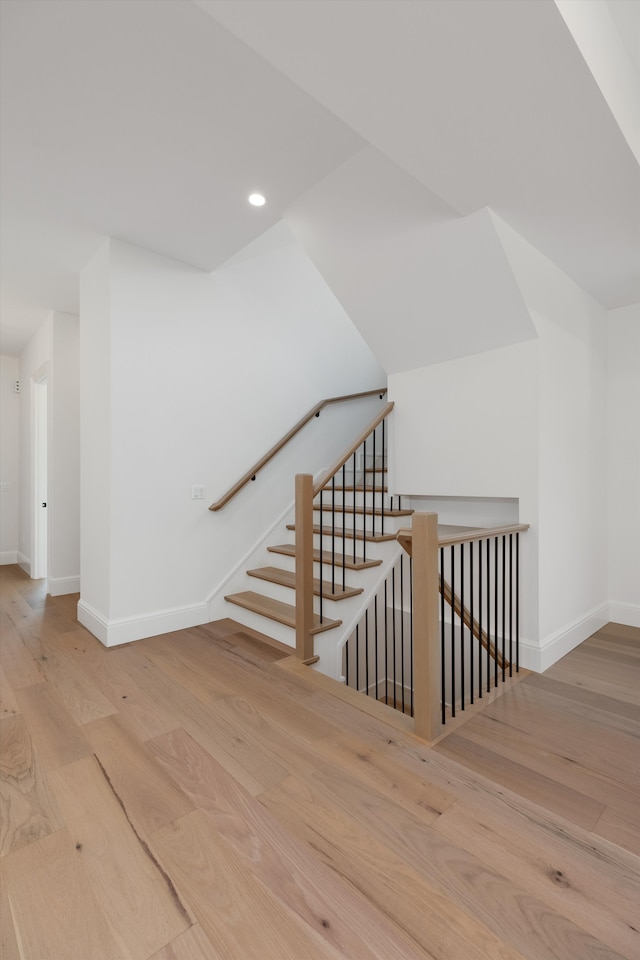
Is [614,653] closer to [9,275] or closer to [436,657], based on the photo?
[436,657]

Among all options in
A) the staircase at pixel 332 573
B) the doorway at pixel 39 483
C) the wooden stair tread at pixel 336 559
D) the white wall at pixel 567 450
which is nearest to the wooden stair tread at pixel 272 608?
the staircase at pixel 332 573

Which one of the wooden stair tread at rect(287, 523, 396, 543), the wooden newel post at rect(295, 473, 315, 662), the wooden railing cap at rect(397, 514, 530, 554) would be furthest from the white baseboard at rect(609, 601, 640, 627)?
the wooden newel post at rect(295, 473, 315, 662)

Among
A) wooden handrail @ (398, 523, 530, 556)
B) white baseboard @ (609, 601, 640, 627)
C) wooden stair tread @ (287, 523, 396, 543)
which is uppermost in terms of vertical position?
wooden handrail @ (398, 523, 530, 556)

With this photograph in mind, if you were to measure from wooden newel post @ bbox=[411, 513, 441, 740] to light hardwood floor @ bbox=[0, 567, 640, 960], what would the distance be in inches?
6.8

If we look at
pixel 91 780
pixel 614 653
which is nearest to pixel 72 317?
pixel 91 780

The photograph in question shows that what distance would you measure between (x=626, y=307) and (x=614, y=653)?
2614 millimetres

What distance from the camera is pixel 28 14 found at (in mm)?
1587

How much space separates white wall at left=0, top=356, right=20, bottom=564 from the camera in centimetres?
570

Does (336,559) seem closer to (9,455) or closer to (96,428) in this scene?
(96,428)

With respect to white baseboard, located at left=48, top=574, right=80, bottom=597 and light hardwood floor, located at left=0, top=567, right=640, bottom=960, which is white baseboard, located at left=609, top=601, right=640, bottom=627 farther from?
white baseboard, located at left=48, top=574, right=80, bottom=597

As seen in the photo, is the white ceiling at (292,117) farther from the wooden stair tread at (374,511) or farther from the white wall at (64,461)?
the wooden stair tread at (374,511)

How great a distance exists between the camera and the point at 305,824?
1.44 m

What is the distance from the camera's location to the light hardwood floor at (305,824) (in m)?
1.10

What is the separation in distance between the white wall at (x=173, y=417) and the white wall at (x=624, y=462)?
8.76 ft
